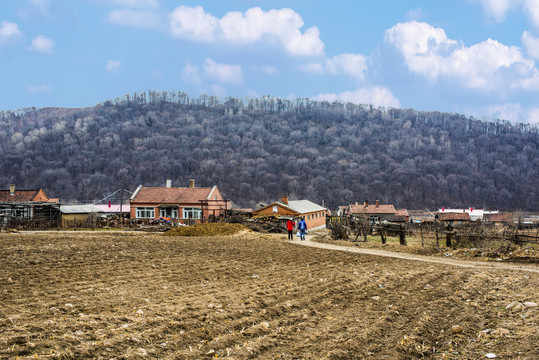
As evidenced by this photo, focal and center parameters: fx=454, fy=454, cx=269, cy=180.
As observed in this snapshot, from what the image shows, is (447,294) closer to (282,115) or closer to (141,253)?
(141,253)

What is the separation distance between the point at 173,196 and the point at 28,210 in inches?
636

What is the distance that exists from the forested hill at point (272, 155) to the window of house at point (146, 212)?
5975 cm

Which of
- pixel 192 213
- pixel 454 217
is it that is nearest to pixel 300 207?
pixel 192 213

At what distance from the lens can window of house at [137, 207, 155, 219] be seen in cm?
5634

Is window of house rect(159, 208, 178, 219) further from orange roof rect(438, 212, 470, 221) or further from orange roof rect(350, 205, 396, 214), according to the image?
orange roof rect(438, 212, 470, 221)

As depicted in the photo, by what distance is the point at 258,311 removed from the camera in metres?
10.7

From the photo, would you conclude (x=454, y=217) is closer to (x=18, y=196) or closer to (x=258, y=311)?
(x=18, y=196)

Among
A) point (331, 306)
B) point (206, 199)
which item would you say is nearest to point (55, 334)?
point (331, 306)

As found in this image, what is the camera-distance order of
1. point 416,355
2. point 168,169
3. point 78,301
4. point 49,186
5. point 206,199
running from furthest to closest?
point 168,169, point 49,186, point 206,199, point 78,301, point 416,355

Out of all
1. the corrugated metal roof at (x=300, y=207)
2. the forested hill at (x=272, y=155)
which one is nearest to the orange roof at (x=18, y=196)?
the corrugated metal roof at (x=300, y=207)

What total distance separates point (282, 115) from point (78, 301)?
183782mm

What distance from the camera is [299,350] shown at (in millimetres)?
8148

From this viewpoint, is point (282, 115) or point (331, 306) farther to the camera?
point (282, 115)

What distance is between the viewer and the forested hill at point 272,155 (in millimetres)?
124000
